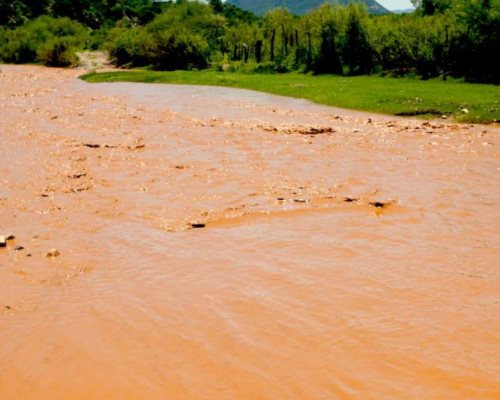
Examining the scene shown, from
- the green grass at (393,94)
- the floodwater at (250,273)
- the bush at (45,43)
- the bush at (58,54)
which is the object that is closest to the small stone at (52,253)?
the floodwater at (250,273)

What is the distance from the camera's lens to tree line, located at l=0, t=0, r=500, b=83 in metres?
31.5

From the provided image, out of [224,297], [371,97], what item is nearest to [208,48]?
[371,97]

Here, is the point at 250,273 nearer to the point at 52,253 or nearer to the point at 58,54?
the point at 52,253

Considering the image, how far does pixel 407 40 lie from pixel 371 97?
13.1 m

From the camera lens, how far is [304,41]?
44.5 metres

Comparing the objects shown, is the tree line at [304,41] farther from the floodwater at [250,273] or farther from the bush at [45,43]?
the floodwater at [250,273]

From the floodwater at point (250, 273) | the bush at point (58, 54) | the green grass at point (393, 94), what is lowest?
the floodwater at point (250, 273)

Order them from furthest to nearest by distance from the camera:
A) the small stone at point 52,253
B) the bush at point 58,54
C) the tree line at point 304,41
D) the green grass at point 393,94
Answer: the bush at point 58,54
the tree line at point 304,41
the green grass at point 393,94
the small stone at point 52,253

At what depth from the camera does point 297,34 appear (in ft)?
156

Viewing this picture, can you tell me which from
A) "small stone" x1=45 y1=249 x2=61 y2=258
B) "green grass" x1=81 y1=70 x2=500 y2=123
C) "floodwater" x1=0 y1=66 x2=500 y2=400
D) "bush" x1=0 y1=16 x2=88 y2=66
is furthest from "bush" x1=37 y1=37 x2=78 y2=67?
"small stone" x1=45 y1=249 x2=61 y2=258

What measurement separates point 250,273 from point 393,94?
19120 millimetres

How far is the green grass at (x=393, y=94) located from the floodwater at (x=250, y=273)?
6.11 metres

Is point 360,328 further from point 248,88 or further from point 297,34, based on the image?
point 297,34

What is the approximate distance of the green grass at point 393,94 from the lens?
1944 centimetres
